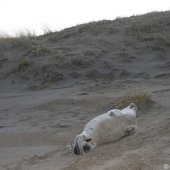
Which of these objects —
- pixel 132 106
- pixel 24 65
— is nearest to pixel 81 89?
pixel 24 65

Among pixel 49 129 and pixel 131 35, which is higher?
pixel 131 35

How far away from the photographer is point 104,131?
652 centimetres

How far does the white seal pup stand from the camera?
620cm

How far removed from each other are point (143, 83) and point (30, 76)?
9.56 ft

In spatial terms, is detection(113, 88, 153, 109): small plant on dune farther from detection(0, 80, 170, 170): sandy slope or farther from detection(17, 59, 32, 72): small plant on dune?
detection(17, 59, 32, 72): small plant on dune

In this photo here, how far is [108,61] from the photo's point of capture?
11719 mm

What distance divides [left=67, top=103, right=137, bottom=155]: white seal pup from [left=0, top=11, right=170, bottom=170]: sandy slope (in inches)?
4.3

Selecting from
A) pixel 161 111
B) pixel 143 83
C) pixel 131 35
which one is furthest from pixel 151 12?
pixel 161 111

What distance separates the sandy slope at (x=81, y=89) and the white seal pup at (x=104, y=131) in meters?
0.11

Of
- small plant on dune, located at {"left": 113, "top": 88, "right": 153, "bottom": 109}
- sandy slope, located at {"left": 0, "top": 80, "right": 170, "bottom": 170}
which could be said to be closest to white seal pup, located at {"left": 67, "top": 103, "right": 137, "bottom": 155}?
sandy slope, located at {"left": 0, "top": 80, "right": 170, "bottom": 170}

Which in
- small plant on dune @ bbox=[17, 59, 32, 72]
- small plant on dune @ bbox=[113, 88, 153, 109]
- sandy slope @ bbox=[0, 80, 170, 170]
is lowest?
sandy slope @ bbox=[0, 80, 170, 170]

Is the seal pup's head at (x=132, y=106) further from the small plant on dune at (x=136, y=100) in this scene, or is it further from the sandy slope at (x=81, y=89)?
the small plant on dune at (x=136, y=100)

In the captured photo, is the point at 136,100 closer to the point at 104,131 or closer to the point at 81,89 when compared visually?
the point at 104,131

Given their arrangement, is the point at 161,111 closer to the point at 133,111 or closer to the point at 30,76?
the point at 133,111
